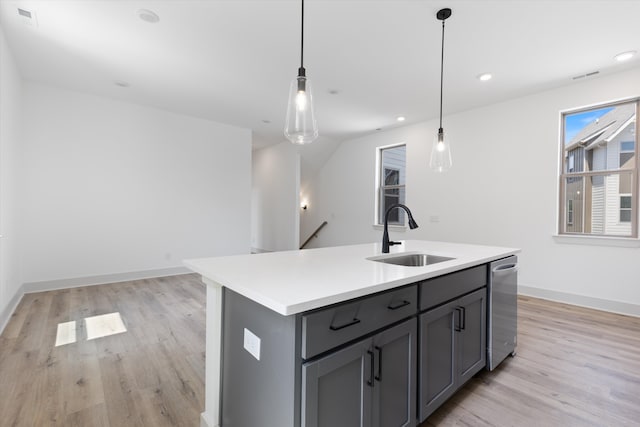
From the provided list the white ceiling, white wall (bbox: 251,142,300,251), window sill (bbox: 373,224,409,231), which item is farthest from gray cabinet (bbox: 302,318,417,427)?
white wall (bbox: 251,142,300,251)

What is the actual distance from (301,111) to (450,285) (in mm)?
1355

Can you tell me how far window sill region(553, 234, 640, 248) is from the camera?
3.30 metres

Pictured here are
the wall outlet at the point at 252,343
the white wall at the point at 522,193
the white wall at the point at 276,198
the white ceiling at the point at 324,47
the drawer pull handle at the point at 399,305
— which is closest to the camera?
the wall outlet at the point at 252,343

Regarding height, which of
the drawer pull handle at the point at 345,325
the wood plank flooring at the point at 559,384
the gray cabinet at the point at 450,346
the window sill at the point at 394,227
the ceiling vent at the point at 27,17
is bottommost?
the wood plank flooring at the point at 559,384

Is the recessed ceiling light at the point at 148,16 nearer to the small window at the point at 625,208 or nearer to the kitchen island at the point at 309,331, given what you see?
the kitchen island at the point at 309,331

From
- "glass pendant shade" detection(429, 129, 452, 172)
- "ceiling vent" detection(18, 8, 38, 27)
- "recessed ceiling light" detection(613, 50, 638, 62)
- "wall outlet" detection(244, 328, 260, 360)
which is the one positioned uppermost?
"ceiling vent" detection(18, 8, 38, 27)

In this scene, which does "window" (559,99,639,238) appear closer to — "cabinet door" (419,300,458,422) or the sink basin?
the sink basin

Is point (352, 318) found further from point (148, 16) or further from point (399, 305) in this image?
point (148, 16)

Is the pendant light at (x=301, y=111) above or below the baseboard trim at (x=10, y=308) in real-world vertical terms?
above

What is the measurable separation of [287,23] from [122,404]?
10.00 feet

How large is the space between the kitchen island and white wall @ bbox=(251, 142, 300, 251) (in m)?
5.12

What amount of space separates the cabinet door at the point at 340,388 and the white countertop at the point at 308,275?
222 mm

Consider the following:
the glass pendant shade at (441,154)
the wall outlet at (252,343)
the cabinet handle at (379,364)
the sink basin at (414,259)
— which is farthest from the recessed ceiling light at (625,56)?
the wall outlet at (252,343)

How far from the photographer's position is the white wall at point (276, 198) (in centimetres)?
685
